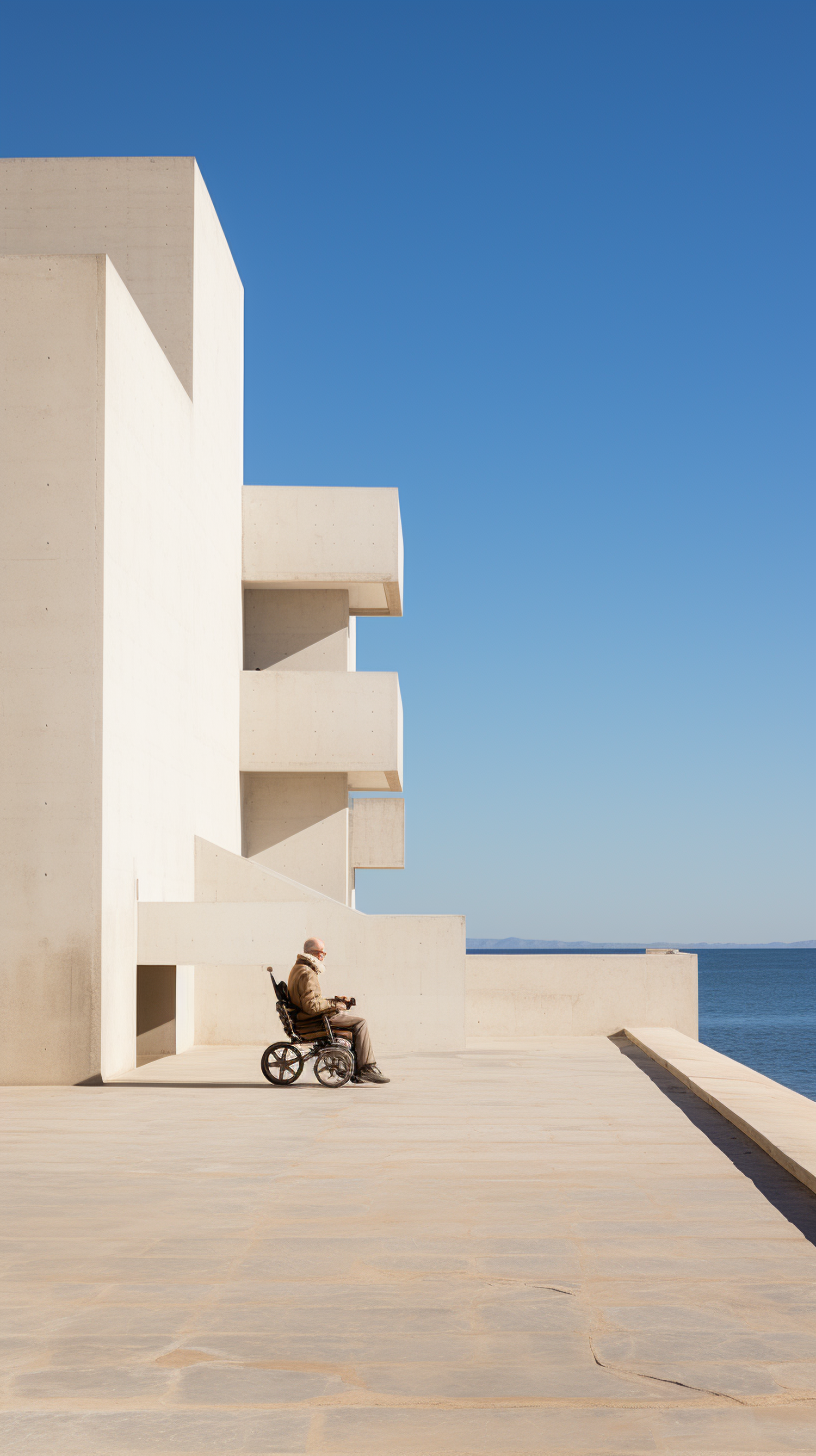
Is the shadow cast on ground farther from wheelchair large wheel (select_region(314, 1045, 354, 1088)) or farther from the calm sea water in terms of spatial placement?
the calm sea water

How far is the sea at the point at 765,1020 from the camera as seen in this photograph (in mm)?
48344

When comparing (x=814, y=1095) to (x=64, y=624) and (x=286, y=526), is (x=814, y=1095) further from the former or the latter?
(x=64, y=624)

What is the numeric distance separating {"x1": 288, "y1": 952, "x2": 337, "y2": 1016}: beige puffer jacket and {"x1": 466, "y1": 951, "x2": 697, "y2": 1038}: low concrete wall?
925cm

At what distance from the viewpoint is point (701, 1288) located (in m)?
5.48

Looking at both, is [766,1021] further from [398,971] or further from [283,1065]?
[283,1065]

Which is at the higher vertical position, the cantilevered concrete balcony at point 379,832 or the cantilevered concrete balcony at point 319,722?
A: the cantilevered concrete balcony at point 319,722

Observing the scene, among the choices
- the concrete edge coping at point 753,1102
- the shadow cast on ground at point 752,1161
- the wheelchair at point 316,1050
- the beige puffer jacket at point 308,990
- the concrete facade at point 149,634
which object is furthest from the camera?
the concrete facade at point 149,634

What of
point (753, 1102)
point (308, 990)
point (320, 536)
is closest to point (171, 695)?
point (308, 990)

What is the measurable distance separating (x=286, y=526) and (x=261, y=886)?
7.17 m

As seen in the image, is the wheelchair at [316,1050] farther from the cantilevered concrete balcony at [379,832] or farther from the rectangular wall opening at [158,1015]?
the cantilevered concrete balcony at [379,832]

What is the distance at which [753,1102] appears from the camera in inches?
438

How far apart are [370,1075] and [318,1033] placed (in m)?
0.84

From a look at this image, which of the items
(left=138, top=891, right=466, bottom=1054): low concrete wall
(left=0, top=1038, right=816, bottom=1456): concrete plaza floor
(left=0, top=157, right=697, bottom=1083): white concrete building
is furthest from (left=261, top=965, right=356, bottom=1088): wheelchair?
(left=138, top=891, right=466, bottom=1054): low concrete wall

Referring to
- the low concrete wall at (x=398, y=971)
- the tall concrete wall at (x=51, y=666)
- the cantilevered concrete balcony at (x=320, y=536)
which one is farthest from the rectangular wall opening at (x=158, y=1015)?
the cantilevered concrete balcony at (x=320, y=536)
